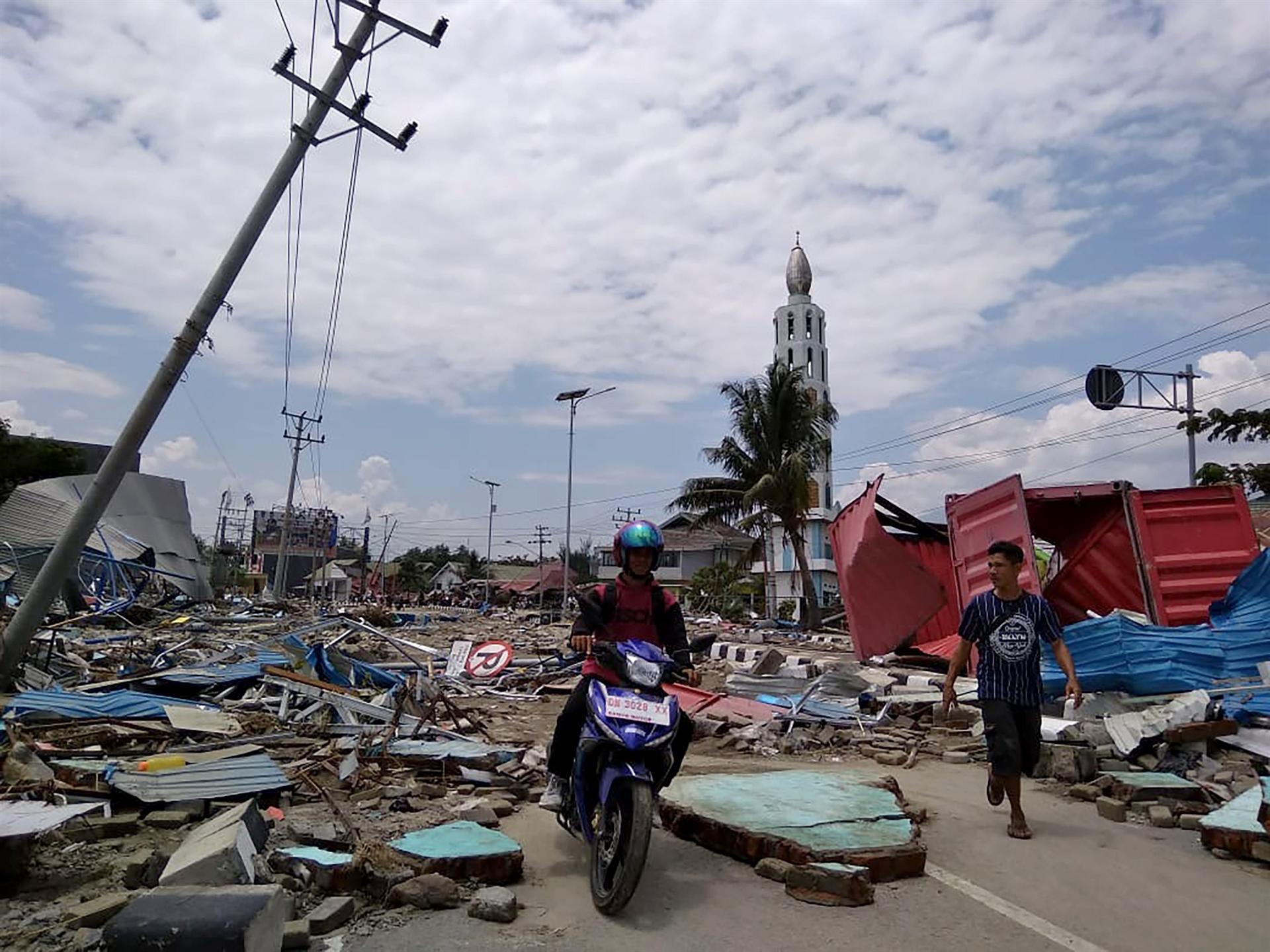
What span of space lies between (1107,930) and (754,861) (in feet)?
5.09

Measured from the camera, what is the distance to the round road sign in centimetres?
1238

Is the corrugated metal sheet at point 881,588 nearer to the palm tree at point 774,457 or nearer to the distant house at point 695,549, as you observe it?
the palm tree at point 774,457

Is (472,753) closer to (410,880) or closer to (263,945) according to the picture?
(410,880)

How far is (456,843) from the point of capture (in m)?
4.45

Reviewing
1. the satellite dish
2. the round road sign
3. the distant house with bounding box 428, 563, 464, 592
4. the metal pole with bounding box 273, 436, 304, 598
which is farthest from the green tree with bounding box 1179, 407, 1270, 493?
the distant house with bounding box 428, 563, 464, 592

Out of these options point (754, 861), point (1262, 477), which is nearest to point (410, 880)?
point (754, 861)

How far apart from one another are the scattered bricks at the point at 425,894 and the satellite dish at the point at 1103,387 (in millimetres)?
18975

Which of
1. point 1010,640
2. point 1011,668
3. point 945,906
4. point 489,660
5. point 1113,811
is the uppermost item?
point 1010,640

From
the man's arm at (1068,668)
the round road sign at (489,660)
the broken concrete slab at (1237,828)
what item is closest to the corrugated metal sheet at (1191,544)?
the broken concrete slab at (1237,828)

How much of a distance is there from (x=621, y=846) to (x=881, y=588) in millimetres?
10326

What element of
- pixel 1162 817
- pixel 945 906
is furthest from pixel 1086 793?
pixel 945 906

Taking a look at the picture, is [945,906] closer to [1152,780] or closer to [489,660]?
[1152,780]

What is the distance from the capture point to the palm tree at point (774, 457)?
29812mm

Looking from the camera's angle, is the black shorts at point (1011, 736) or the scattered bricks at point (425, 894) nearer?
the scattered bricks at point (425, 894)
